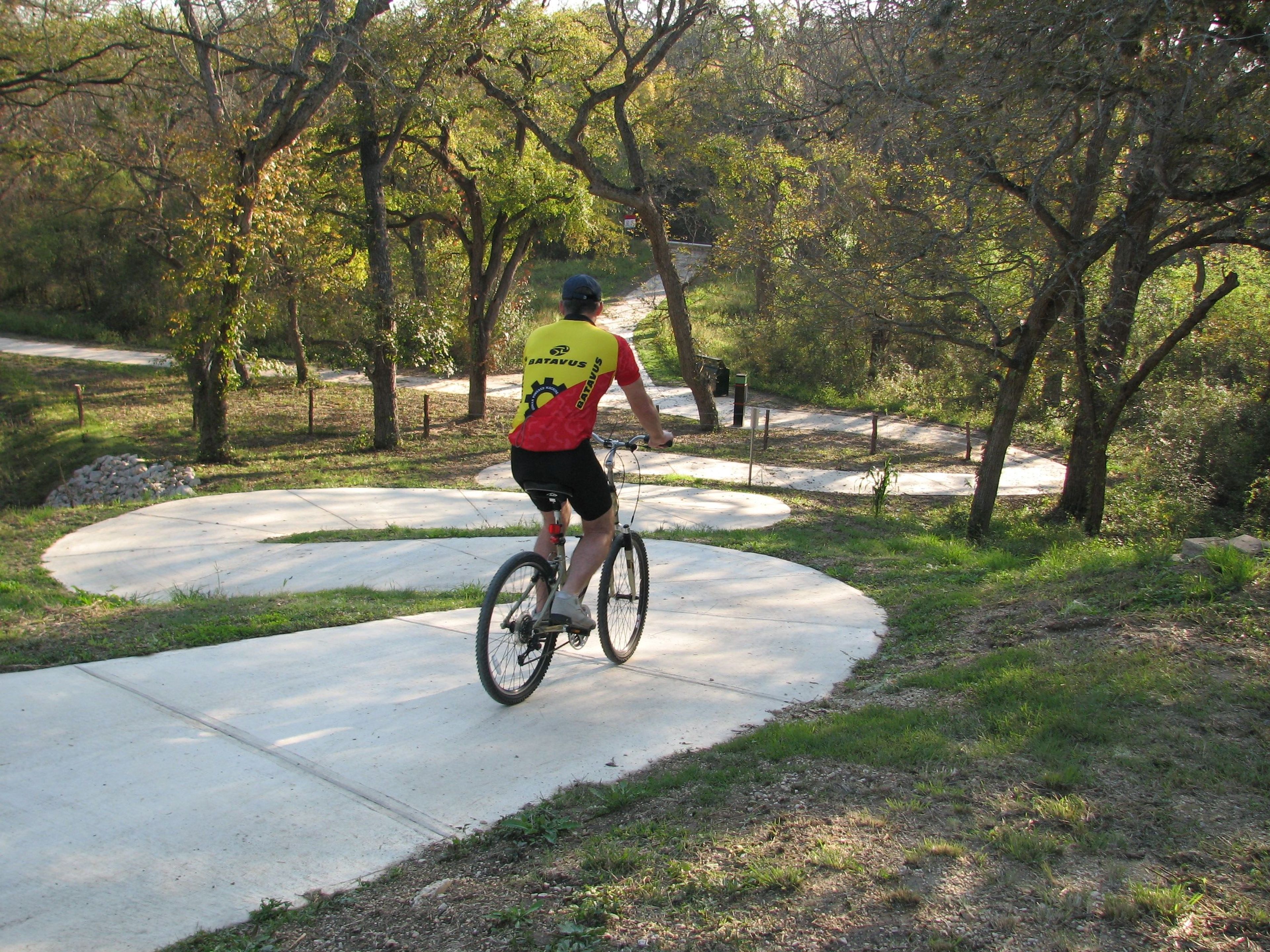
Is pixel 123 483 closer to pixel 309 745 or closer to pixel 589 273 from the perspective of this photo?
pixel 309 745

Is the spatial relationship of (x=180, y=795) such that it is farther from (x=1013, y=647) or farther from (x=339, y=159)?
(x=339, y=159)

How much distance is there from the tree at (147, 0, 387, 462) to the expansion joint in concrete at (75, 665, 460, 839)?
974 cm

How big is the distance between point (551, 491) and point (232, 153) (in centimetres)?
1103

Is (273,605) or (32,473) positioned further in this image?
(32,473)

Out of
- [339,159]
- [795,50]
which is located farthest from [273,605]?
[339,159]

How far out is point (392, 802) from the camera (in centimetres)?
365

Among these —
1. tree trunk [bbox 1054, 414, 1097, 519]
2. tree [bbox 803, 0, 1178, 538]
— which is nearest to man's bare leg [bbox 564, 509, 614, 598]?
tree [bbox 803, 0, 1178, 538]

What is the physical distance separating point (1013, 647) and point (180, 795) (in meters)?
4.11

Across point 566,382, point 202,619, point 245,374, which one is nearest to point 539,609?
point 566,382

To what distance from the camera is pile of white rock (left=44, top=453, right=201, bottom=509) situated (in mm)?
13023

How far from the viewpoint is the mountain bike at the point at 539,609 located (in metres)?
4.48

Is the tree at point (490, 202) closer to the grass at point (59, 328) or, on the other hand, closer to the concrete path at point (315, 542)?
the concrete path at point (315, 542)

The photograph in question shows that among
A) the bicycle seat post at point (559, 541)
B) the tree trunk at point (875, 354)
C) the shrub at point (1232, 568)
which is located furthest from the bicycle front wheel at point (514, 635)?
the tree trunk at point (875, 354)

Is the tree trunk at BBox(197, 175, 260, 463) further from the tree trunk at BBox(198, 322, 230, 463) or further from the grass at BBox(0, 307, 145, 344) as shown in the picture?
the grass at BBox(0, 307, 145, 344)
